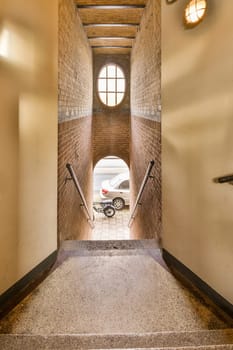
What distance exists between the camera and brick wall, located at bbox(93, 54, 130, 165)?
7605mm

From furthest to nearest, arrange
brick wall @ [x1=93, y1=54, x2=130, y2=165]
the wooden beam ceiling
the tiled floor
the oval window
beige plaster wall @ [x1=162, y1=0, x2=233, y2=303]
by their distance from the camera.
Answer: the oval window, brick wall @ [x1=93, y1=54, x2=130, y2=165], the tiled floor, the wooden beam ceiling, beige plaster wall @ [x1=162, y1=0, x2=233, y2=303]

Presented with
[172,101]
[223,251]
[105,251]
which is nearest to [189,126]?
[172,101]

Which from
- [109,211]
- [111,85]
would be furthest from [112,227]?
[111,85]

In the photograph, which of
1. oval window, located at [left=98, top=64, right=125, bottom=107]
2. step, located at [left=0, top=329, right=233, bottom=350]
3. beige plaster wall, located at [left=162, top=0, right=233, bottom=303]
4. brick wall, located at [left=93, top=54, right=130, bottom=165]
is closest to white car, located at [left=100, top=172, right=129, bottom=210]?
brick wall, located at [left=93, top=54, right=130, bottom=165]

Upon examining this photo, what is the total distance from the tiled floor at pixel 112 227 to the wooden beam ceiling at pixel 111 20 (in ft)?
14.8

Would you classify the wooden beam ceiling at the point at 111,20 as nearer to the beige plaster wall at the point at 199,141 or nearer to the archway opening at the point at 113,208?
the beige plaster wall at the point at 199,141

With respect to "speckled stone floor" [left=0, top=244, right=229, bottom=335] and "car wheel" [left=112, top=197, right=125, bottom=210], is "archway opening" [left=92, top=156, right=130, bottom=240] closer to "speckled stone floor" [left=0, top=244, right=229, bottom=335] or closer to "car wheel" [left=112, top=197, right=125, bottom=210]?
"car wheel" [left=112, top=197, right=125, bottom=210]

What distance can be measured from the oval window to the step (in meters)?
6.96

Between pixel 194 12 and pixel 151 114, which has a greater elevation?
pixel 194 12

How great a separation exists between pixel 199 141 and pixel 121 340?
1.34 meters

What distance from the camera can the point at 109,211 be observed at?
9281 millimetres

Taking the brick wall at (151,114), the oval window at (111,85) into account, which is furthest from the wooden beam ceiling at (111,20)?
the oval window at (111,85)

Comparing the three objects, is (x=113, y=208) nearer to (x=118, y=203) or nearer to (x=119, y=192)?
(x=118, y=203)

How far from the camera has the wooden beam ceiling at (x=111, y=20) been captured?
4.25 metres
